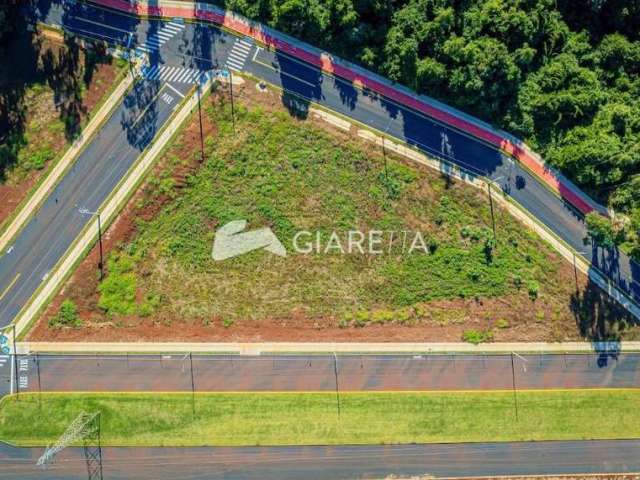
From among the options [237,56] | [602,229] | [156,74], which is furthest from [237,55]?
[602,229]

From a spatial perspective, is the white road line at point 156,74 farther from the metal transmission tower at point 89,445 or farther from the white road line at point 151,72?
the metal transmission tower at point 89,445

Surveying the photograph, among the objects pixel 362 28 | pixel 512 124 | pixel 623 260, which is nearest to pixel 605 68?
pixel 512 124

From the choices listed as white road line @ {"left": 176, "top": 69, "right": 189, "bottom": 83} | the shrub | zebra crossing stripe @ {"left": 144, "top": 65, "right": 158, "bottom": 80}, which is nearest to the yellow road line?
the shrub

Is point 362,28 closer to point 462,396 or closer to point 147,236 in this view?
point 147,236

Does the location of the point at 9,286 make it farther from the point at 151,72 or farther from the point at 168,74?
the point at 168,74

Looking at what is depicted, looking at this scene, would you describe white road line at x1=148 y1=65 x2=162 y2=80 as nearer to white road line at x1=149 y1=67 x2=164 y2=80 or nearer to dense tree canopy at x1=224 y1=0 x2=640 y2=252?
white road line at x1=149 y1=67 x2=164 y2=80
